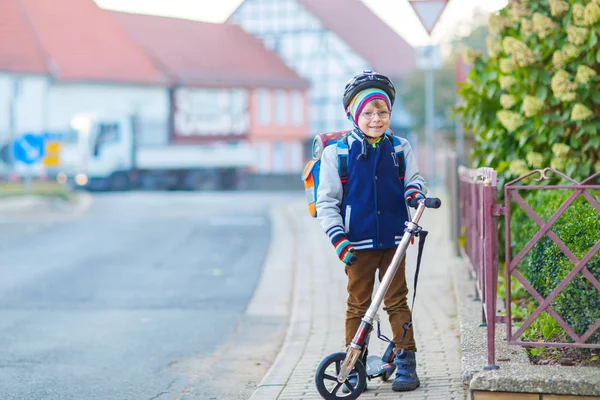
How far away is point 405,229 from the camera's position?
5109 mm

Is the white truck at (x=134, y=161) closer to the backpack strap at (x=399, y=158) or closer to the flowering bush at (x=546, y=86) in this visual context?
the flowering bush at (x=546, y=86)

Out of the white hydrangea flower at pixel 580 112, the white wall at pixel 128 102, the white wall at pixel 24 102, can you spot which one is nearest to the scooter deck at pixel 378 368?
the white hydrangea flower at pixel 580 112

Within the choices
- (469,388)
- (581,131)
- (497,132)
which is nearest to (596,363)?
(469,388)

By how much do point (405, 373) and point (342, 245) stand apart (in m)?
0.78

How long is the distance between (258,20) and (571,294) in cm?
5876

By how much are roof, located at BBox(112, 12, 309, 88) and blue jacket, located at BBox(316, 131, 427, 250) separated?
53154 mm

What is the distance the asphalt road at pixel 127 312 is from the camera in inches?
246

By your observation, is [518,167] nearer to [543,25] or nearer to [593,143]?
[593,143]

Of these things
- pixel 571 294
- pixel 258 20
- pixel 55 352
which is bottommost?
pixel 55 352

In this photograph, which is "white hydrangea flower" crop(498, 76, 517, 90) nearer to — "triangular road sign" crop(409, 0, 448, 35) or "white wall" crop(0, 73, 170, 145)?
"triangular road sign" crop(409, 0, 448, 35)

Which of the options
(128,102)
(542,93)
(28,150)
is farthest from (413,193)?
(128,102)

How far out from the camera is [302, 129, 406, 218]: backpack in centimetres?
521

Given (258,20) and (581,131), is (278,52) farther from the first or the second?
(581,131)

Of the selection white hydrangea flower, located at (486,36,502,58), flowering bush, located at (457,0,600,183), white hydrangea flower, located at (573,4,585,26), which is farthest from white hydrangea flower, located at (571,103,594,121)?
white hydrangea flower, located at (486,36,502,58)
